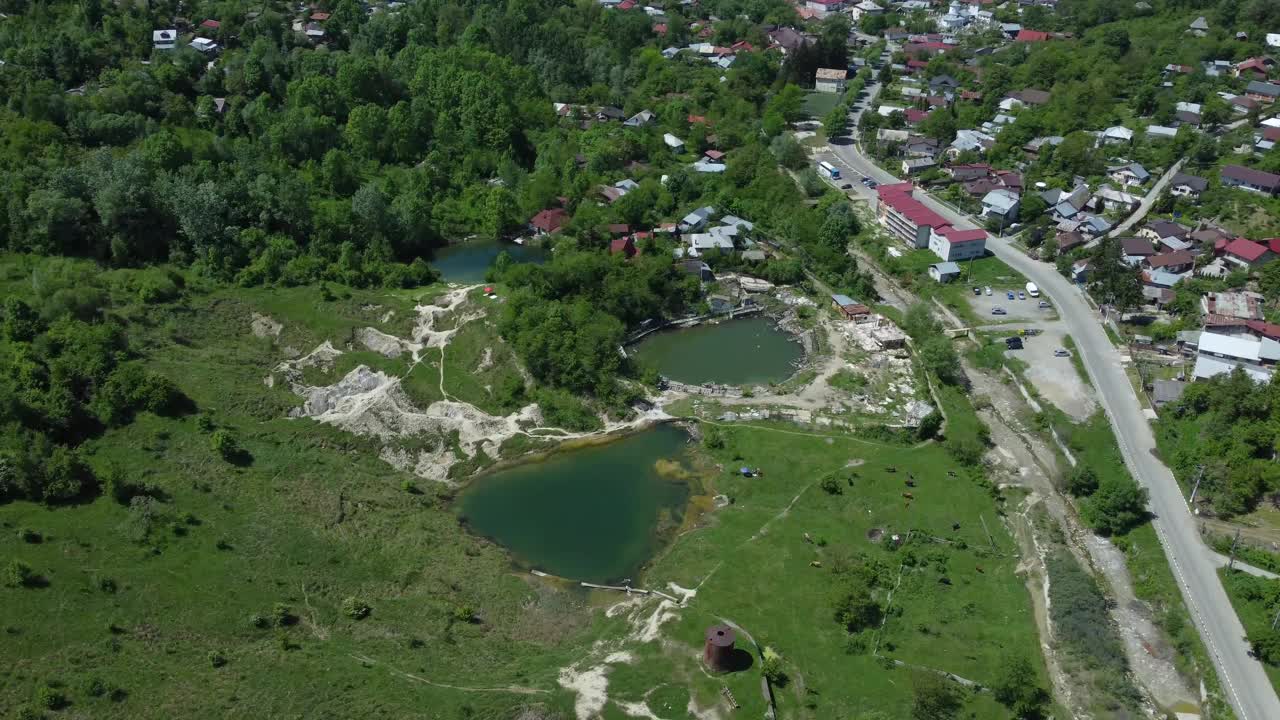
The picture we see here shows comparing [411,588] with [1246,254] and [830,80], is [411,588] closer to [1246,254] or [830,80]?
[1246,254]

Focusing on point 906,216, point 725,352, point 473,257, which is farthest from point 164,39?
point 906,216

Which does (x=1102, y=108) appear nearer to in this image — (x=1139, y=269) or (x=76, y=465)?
(x=1139, y=269)

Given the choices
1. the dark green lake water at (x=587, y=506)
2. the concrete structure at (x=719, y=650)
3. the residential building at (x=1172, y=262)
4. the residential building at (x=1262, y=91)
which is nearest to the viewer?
the concrete structure at (x=719, y=650)

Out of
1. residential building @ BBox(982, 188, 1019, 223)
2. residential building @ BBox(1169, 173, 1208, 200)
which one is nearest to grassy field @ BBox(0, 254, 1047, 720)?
residential building @ BBox(982, 188, 1019, 223)

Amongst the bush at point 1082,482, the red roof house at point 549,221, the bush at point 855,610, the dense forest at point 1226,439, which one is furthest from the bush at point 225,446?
the dense forest at point 1226,439

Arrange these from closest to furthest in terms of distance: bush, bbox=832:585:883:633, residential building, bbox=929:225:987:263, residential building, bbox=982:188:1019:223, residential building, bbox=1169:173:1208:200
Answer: bush, bbox=832:585:883:633
residential building, bbox=929:225:987:263
residential building, bbox=982:188:1019:223
residential building, bbox=1169:173:1208:200

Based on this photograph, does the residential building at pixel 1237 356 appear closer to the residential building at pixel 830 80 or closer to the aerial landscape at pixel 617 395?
the aerial landscape at pixel 617 395

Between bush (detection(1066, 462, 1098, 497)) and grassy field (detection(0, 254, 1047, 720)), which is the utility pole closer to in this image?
bush (detection(1066, 462, 1098, 497))

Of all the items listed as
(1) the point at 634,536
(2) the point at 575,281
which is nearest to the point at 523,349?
(2) the point at 575,281
